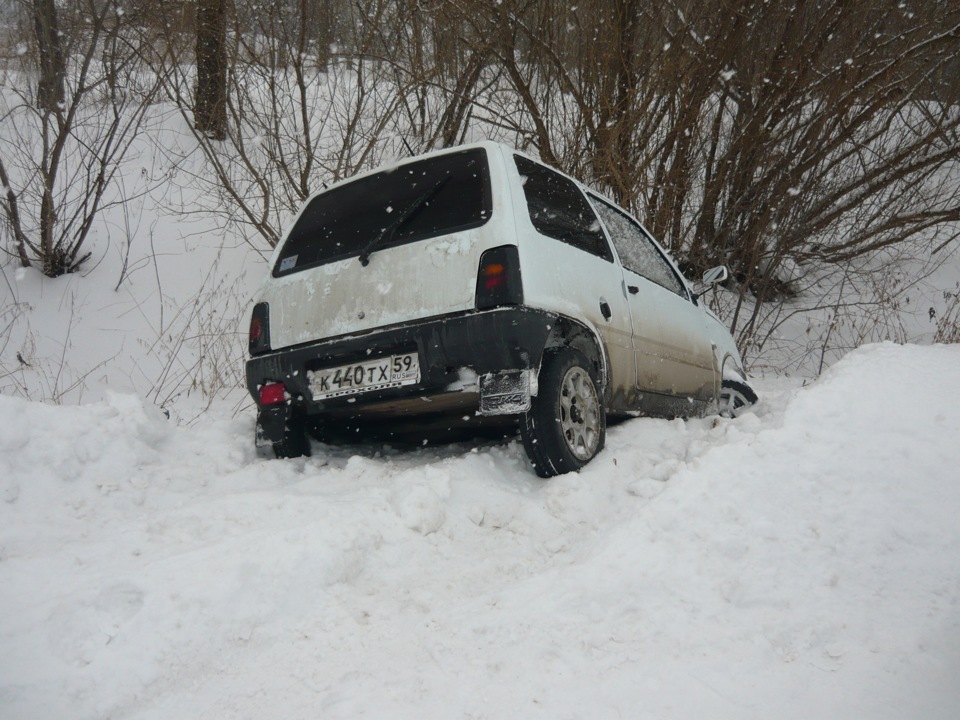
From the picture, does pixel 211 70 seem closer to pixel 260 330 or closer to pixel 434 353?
pixel 260 330

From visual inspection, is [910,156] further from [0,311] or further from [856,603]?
[0,311]

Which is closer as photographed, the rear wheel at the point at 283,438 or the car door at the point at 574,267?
the car door at the point at 574,267

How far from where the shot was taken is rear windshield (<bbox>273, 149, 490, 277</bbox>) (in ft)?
11.3

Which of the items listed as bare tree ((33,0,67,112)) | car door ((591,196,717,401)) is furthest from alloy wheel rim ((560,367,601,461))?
bare tree ((33,0,67,112))

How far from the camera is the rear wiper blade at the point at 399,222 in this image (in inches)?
138

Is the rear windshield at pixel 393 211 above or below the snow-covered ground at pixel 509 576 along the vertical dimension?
above

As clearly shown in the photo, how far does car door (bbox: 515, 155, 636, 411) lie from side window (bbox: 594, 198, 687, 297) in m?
0.28

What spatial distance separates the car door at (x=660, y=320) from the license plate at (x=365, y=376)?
1.51 m

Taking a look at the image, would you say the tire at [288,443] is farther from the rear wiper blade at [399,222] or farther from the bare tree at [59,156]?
the bare tree at [59,156]

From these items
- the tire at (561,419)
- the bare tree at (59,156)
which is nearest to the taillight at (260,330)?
the tire at (561,419)

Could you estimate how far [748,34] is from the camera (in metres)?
8.65

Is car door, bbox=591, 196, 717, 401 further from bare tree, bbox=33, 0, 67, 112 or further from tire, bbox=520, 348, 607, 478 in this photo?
bare tree, bbox=33, 0, 67, 112

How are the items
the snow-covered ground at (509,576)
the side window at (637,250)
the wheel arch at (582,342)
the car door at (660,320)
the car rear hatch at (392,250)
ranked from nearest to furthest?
the snow-covered ground at (509,576) < the car rear hatch at (392,250) < the wheel arch at (582,342) < the car door at (660,320) < the side window at (637,250)

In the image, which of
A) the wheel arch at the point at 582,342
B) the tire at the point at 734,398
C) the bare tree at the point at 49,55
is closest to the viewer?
the wheel arch at the point at 582,342
